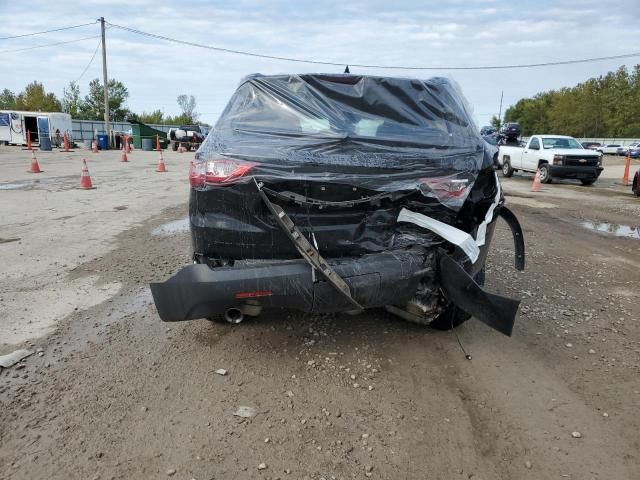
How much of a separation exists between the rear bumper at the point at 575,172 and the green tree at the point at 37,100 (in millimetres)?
69811

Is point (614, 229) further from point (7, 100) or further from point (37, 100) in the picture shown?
point (7, 100)

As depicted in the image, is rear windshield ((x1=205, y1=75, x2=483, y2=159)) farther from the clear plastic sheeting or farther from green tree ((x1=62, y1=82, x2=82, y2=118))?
green tree ((x1=62, y1=82, x2=82, y2=118))

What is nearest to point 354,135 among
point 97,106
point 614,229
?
point 614,229

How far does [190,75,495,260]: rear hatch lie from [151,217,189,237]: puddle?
4.36m

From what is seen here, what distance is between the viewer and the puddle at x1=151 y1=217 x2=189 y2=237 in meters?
7.42

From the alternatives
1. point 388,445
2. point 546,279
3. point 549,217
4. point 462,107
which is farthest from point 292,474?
point 549,217

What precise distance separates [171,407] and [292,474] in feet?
3.02

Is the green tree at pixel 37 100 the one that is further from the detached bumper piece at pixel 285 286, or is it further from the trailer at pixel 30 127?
the detached bumper piece at pixel 285 286

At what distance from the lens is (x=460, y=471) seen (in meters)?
2.34

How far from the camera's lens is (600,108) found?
243 ft

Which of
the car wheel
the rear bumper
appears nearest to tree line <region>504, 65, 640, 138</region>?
the car wheel

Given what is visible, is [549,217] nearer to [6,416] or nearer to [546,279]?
[546,279]

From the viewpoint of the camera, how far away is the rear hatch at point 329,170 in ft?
9.73

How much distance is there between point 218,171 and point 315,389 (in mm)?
1477
